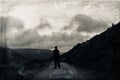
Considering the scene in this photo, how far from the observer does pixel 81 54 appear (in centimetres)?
5331

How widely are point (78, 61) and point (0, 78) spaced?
14.7 metres

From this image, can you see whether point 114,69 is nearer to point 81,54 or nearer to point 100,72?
point 100,72

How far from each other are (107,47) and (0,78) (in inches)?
699

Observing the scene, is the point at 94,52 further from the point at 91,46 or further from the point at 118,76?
the point at 118,76

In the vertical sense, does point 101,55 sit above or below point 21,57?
below

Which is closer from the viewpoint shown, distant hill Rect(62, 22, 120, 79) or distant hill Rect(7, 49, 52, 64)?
distant hill Rect(62, 22, 120, 79)

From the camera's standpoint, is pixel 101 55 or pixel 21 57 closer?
pixel 101 55

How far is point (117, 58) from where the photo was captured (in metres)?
37.0

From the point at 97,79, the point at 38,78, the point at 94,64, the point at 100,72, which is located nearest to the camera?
the point at 97,79

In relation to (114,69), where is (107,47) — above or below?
above

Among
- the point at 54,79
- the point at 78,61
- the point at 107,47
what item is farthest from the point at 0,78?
the point at 107,47

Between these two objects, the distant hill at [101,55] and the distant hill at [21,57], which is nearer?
the distant hill at [101,55]

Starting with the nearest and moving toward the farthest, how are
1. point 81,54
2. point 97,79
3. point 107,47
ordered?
point 97,79 → point 107,47 → point 81,54

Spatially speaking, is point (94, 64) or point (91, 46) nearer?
point (94, 64)
